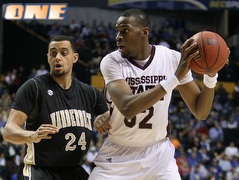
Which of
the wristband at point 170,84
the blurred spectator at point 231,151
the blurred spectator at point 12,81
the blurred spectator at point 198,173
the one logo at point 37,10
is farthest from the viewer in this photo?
the blurred spectator at point 12,81

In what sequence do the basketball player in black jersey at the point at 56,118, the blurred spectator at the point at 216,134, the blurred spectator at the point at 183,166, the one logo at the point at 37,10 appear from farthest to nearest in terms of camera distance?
the blurred spectator at the point at 216,134
the blurred spectator at the point at 183,166
the one logo at the point at 37,10
the basketball player in black jersey at the point at 56,118

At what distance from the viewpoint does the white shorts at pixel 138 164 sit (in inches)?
167

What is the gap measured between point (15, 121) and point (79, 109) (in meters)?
0.61

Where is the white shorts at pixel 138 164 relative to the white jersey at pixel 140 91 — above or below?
below

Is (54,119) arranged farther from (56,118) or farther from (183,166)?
(183,166)

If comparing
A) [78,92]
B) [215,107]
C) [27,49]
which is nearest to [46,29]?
[27,49]

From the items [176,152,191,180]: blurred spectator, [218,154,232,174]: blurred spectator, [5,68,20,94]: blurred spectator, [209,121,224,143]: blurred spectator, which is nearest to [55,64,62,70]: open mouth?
[176,152,191,180]: blurred spectator

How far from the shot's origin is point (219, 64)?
400cm

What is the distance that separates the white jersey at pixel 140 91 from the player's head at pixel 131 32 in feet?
0.41

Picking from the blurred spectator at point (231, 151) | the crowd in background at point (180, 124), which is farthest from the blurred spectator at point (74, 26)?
the blurred spectator at point (231, 151)

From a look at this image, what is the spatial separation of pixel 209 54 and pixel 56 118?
1.39 meters

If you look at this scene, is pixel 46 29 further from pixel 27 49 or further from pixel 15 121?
pixel 15 121

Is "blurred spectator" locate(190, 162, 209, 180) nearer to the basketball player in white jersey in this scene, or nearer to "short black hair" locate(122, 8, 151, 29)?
the basketball player in white jersey

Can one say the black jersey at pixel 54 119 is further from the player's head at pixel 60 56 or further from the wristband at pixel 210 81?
the wristband at pixel 210 81
